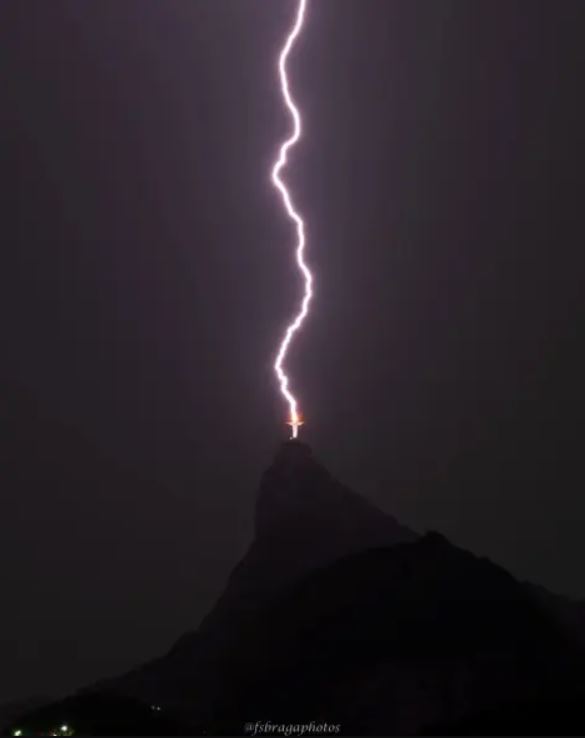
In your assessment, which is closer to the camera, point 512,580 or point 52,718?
point 52,718

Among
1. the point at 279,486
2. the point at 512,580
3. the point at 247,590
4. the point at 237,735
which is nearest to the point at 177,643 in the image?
the point at 247,590

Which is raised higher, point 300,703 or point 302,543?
point 302,543

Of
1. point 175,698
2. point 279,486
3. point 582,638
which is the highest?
point 279,486

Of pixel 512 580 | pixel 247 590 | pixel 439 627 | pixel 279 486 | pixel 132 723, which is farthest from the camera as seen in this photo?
pixel 279 486

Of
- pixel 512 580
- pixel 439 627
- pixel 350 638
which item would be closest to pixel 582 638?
pixel 512 580

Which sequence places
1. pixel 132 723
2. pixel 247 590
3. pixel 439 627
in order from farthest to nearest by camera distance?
pixel 247 590
pixel 439 627
pixel 132 723

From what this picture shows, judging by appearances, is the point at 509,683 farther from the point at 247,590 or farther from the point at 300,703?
the point at 247,590
